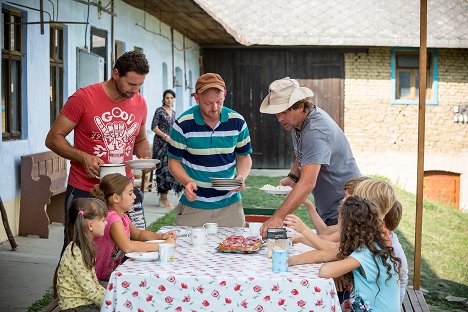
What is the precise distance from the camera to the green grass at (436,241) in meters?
9.88

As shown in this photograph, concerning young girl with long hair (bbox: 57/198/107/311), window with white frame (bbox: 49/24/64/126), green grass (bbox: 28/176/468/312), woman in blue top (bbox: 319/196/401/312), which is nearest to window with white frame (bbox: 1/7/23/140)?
window with white frame (bbox: 49/24/64/126)

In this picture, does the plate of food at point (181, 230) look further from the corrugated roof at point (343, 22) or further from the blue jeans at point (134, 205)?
the corrugated roof at point (343, 22)

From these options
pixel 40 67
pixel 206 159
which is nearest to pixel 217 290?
pixel 206 159

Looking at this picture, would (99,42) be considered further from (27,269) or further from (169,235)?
(169,235)

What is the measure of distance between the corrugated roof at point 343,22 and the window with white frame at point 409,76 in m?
0.75

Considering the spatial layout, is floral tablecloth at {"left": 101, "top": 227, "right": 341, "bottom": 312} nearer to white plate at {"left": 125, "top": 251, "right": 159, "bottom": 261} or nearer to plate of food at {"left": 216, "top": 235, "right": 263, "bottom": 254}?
white plate at {"left": 125, "top": 251, "right": 159, "bottom": 261}

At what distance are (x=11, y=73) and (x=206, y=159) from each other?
15.0 feet

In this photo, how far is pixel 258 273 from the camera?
4.05 metres

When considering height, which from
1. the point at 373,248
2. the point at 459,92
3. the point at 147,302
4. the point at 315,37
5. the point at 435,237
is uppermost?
the point at 315,37

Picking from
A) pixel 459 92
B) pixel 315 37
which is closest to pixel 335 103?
pixel 315 37

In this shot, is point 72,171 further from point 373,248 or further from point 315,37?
point 315,37

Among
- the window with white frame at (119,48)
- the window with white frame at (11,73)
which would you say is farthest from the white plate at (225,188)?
the window with white frame at (119,48)

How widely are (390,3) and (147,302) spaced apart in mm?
21240

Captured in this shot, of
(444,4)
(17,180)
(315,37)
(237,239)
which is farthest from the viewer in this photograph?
(444,4)
